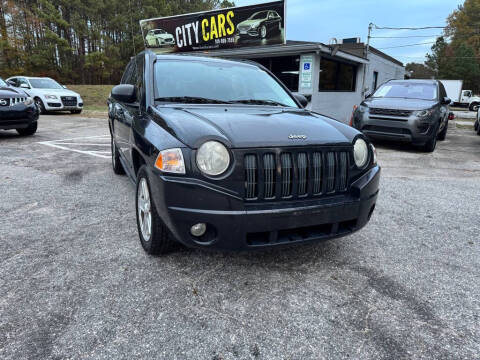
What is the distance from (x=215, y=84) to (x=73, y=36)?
1579 inches

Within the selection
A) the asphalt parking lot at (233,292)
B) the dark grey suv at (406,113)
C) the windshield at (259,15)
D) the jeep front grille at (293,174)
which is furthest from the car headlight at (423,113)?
the windshield at (259,15)

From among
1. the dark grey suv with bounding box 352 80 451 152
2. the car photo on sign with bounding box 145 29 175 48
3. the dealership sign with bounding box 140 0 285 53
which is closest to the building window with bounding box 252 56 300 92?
the dealership sign with bounding box 140 0 285 53

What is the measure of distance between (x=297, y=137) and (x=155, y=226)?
3.91 feet

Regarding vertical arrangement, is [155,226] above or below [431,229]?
above

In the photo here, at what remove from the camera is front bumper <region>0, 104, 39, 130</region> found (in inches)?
309

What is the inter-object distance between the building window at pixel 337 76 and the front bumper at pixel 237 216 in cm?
1214

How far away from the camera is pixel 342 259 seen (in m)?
2.75

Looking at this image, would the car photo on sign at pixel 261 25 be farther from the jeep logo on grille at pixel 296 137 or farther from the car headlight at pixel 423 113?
the jeep logo on grille at pixel 296 137

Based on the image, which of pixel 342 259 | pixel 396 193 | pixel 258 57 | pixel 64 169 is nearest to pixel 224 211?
pixel 342 259

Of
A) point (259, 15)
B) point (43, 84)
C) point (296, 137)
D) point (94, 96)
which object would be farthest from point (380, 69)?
point (296, 137)

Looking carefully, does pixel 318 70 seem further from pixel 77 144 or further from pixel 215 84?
pixel 215 84

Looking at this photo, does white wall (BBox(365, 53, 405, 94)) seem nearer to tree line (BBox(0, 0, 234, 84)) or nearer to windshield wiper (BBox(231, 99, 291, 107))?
windshield wiper (BBox(231, 99, 291, 107))

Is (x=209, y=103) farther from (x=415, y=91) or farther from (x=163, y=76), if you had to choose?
(x=415, y=91)

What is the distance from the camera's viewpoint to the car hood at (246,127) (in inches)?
86.3
